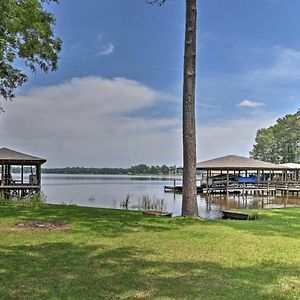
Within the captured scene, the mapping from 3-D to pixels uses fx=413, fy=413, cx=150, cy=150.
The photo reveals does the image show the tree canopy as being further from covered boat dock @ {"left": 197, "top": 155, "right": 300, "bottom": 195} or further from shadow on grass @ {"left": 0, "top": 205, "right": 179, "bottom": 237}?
covered boat dock @ {"left": 197, "top": 155, "right": 300, "bottom": 195}

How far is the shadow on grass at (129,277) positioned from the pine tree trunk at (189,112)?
555cm

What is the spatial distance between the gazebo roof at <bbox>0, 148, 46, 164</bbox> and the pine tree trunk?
1549 centimetres

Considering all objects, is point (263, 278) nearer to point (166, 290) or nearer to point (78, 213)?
point (166, 290)

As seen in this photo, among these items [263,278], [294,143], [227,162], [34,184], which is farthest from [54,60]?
[294,143]

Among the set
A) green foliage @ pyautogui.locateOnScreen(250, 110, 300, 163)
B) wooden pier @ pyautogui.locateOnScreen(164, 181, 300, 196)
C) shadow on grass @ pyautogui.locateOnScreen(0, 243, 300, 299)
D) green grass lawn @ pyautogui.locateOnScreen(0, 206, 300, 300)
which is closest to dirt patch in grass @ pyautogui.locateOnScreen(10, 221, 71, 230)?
green grass lawn @ pyautogui.locateOnScreen(0, 206, 300, 300)

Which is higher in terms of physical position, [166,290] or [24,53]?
[24,53]

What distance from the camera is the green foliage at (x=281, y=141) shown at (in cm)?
5880

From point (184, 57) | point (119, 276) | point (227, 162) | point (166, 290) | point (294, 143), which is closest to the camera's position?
point (166, 290)

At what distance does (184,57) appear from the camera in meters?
12.1

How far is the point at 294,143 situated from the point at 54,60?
52213 millimetres

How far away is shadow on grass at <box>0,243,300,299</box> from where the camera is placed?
174 inches

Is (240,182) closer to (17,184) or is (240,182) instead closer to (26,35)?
(17,184)

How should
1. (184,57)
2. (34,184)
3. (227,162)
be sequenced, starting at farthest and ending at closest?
(227,162), (34,184), (184,57)

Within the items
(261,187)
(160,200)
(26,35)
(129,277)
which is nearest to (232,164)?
(261,187)
